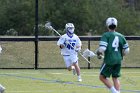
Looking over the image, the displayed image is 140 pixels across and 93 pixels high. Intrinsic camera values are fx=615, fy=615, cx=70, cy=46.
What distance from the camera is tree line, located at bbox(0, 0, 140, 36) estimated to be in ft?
176

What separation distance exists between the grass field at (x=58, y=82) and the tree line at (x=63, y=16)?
30173 mm

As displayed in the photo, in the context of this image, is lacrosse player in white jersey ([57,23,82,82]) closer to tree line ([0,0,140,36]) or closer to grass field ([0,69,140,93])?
grass field ([0,69,140,93])

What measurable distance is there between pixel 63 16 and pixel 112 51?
42.6m

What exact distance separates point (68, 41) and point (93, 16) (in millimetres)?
38624

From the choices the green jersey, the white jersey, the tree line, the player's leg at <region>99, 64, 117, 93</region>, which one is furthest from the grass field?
the tree line

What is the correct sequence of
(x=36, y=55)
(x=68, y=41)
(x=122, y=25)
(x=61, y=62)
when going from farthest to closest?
(x=122, y=25)
(x=61, y=62)
(x=36, y=55)
(x=68, y=41)

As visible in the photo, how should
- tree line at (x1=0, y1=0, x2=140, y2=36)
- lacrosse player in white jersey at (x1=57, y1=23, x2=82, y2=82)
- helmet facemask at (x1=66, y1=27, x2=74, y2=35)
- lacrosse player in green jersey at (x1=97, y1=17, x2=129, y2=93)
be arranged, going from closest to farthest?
1. lacrosse player in green jersey at (x1=97, y1=17, x2=129, y2=93)
2. helmet facemask at (x1=66, y1=27, x2=74, y2=35)
3. lacrosse player in white jersey at (x1=57, y1=23, x2=82, y2=82)
4. tree line at (x1=0, y1=0, x2=140, y2=36)

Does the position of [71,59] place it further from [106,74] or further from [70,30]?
[106,74]

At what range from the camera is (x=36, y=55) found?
23812 mm

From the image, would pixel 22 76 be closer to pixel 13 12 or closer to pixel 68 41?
pixel 68 41

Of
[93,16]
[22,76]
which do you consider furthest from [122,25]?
[22,76]

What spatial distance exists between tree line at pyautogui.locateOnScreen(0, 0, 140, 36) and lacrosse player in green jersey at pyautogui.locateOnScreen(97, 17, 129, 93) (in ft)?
123

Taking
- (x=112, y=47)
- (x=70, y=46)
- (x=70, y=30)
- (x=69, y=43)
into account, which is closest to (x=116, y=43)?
(x=112, y=47)

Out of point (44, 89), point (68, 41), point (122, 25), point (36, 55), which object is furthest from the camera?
point (122, 25)
